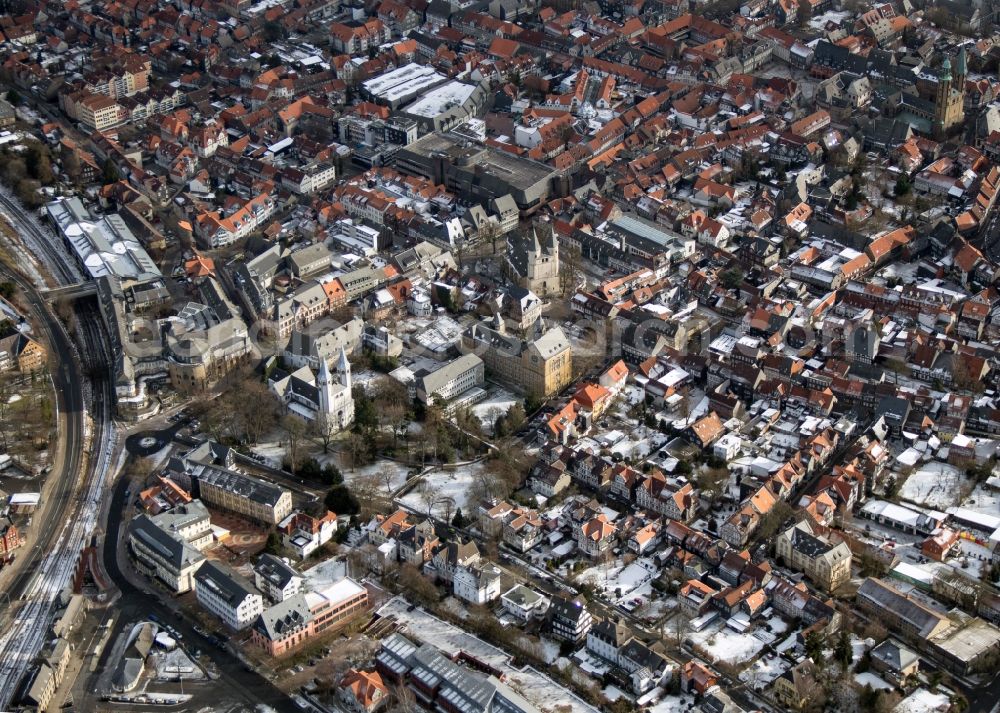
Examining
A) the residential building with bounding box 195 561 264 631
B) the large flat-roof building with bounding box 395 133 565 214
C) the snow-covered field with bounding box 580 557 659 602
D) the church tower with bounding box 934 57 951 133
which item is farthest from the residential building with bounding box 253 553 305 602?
the church tower with bounding box 934 57 951 133

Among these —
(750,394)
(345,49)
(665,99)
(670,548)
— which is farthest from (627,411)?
(345,49)

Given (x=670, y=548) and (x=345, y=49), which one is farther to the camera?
(x=345, y=49)

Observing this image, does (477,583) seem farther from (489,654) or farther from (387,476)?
(387,476)

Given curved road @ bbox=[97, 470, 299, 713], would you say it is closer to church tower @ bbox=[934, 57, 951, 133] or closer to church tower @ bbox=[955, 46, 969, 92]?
church tower @ bbox=[934, 57, 951, 133]

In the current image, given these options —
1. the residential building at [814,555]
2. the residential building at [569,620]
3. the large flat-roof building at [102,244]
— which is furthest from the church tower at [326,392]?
the residential building at [814,555]

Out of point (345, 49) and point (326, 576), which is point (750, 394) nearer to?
point (326, 576)

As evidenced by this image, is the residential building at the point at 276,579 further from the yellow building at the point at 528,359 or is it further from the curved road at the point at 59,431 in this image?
the yellow building at the point at 528,359

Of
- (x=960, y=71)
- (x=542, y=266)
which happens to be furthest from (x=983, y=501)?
(x=960, y=71)
